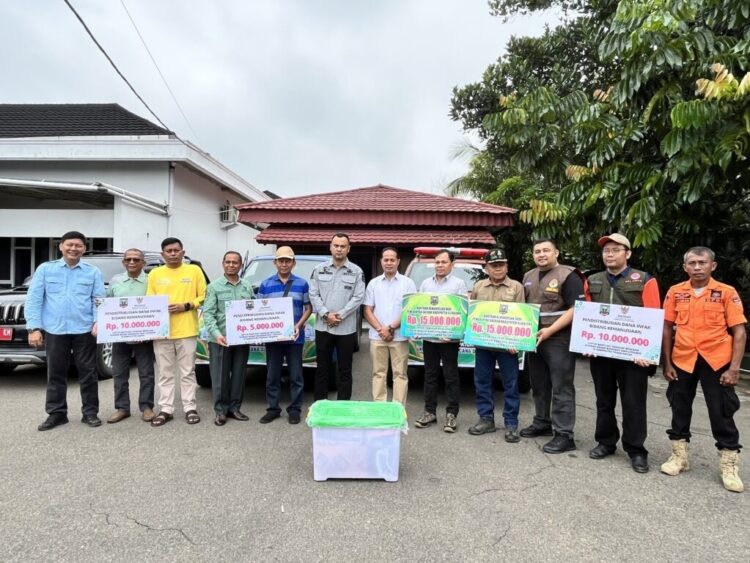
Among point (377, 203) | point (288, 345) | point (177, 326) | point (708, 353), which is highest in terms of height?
point (377, 203)

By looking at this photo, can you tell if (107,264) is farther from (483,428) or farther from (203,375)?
(483,428)

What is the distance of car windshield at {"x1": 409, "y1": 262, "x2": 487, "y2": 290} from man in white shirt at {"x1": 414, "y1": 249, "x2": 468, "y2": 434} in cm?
203

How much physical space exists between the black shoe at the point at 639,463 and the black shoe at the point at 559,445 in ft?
1.67

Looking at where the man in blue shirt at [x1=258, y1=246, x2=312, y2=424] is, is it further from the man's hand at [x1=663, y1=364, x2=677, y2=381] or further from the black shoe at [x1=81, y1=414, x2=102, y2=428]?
the man's hand at [x1=663, y1=364, x2=677, y2=381]

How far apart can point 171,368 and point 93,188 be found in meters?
8.25

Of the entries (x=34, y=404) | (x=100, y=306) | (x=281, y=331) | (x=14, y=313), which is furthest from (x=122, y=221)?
(x=281, y=331)

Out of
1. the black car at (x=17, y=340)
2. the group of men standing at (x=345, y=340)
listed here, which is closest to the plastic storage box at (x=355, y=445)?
the group of men standing at (x=345, y=340)

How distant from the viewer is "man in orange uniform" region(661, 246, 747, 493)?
3547 mm

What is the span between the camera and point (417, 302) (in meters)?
4.61

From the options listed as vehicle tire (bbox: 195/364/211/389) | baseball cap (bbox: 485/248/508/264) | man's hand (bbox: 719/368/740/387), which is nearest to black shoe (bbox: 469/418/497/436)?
baseball cap (bbox: 485/248/508/264)

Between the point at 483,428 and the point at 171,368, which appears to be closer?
the point at 483,428

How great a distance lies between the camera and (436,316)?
459 cm

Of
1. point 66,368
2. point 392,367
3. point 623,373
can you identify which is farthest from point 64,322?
point 623,373

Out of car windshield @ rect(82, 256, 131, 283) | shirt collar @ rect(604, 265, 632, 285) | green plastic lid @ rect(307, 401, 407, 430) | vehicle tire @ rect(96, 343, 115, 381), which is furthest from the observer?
car windshield @ rect(82, 256, 131, 283)
